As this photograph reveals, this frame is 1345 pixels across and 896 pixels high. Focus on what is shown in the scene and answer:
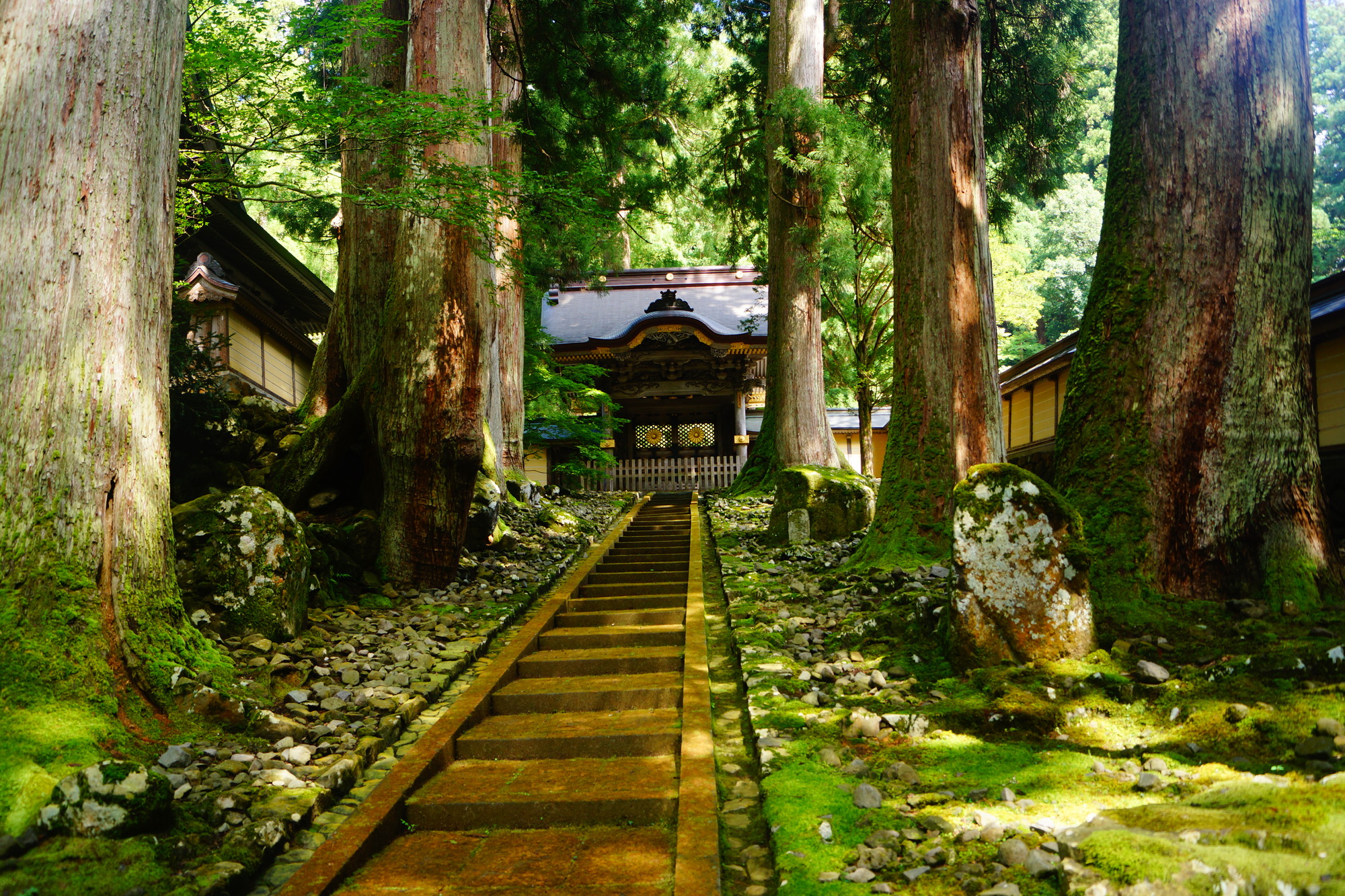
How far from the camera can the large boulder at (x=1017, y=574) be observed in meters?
3.48

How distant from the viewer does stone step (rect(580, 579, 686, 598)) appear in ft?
22.9

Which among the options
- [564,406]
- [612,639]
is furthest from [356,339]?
[564,406]

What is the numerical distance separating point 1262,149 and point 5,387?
5486 mm

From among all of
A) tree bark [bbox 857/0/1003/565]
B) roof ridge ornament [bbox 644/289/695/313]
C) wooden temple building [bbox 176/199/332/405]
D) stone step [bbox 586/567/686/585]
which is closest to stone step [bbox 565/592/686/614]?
stone step [bbox 586/567/686/585]

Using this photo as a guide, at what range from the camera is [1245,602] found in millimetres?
3439

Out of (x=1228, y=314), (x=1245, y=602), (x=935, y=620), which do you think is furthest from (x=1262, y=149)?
(x=935, y=620)

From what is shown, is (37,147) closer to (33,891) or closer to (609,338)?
(33,891)

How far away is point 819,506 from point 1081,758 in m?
5.44

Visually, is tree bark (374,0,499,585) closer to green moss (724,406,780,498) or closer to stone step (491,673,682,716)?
stone step (491,673,682,716)

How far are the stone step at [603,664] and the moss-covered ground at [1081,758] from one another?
2.12ft

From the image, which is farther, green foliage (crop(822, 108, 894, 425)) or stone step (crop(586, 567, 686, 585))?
green foliage (crop(822, 108, 894, 425))

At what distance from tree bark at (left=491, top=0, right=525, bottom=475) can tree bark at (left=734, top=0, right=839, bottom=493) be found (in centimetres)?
363

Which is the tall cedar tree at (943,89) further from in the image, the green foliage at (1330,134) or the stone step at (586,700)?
the green foliage at (1330,134)

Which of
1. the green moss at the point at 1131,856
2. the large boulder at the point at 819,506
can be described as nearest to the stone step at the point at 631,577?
the large boulder at the point at 819,506
